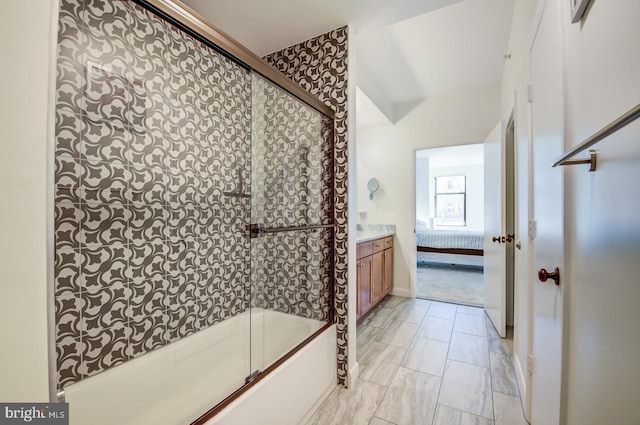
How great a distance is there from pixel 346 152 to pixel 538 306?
1332mm

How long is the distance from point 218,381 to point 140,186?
1227 mm

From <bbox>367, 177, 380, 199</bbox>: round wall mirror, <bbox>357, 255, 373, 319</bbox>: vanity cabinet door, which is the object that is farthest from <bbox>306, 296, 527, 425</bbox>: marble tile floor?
<bbox>367, 177, 380, 199</bbox>: round wall mirror

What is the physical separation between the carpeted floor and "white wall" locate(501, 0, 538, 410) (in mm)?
1681

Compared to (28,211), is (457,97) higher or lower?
higher

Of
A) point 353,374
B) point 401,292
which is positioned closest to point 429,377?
point 353,374

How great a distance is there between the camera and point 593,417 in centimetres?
73

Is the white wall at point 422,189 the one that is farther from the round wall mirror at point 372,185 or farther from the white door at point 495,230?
the white door at point 495,230

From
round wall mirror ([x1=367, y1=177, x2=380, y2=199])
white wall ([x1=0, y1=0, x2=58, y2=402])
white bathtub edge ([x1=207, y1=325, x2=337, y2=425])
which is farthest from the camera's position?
round wall mirror ([x1=367, y1=177, x2=380, y2=199])

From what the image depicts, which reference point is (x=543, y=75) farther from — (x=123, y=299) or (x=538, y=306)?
(x=123, y=299)

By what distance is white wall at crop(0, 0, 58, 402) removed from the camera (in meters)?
0.52

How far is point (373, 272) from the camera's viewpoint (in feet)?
10.00

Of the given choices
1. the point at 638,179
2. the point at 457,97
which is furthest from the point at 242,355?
the point at 457,97

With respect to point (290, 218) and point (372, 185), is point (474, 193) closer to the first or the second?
point (372, 185)

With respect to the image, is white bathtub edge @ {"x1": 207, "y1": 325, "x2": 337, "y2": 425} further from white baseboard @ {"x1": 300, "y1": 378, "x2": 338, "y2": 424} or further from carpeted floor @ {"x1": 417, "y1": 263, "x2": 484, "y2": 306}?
carpeted floor @ {"x1": 417, "y1": 263, "x2": 484, "y2": 306}
